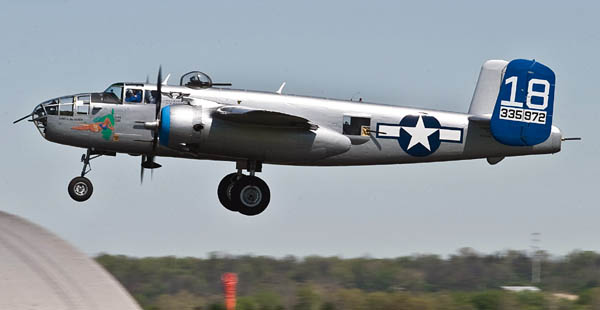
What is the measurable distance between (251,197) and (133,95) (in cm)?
343

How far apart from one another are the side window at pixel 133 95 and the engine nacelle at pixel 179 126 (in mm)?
1210

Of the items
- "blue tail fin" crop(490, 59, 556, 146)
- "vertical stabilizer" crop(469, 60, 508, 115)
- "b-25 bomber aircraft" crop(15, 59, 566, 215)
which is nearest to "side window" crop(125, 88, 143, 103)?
"b-25 bomber aircraft" crop(15, 59, 566, 215)

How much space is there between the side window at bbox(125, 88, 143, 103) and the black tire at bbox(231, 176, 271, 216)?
2.97 metres

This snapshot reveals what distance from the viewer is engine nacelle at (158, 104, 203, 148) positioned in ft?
64.5

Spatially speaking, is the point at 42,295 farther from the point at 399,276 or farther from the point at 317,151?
the point at 399,276

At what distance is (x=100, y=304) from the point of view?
2095cm

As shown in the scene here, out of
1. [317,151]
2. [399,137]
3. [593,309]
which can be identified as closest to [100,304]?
[317,151]

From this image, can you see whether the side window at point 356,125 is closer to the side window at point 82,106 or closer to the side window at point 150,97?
the side window at point 150,97

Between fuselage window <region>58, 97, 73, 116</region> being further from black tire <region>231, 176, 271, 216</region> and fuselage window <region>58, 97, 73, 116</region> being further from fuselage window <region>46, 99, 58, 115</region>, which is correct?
black tire <region>231, 176, 271, 216</region>

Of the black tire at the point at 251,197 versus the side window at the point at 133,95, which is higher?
the side window at the point at 133,95

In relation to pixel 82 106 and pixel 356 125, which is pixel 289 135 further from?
pixel 82 106

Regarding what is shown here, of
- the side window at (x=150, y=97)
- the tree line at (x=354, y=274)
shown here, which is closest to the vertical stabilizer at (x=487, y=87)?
the side window at (x=150, y=97)

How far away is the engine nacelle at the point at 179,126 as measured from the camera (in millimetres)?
19672

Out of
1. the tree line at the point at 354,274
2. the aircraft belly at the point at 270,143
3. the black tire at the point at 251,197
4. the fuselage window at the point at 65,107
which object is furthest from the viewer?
the tree line at the point at 354,274
